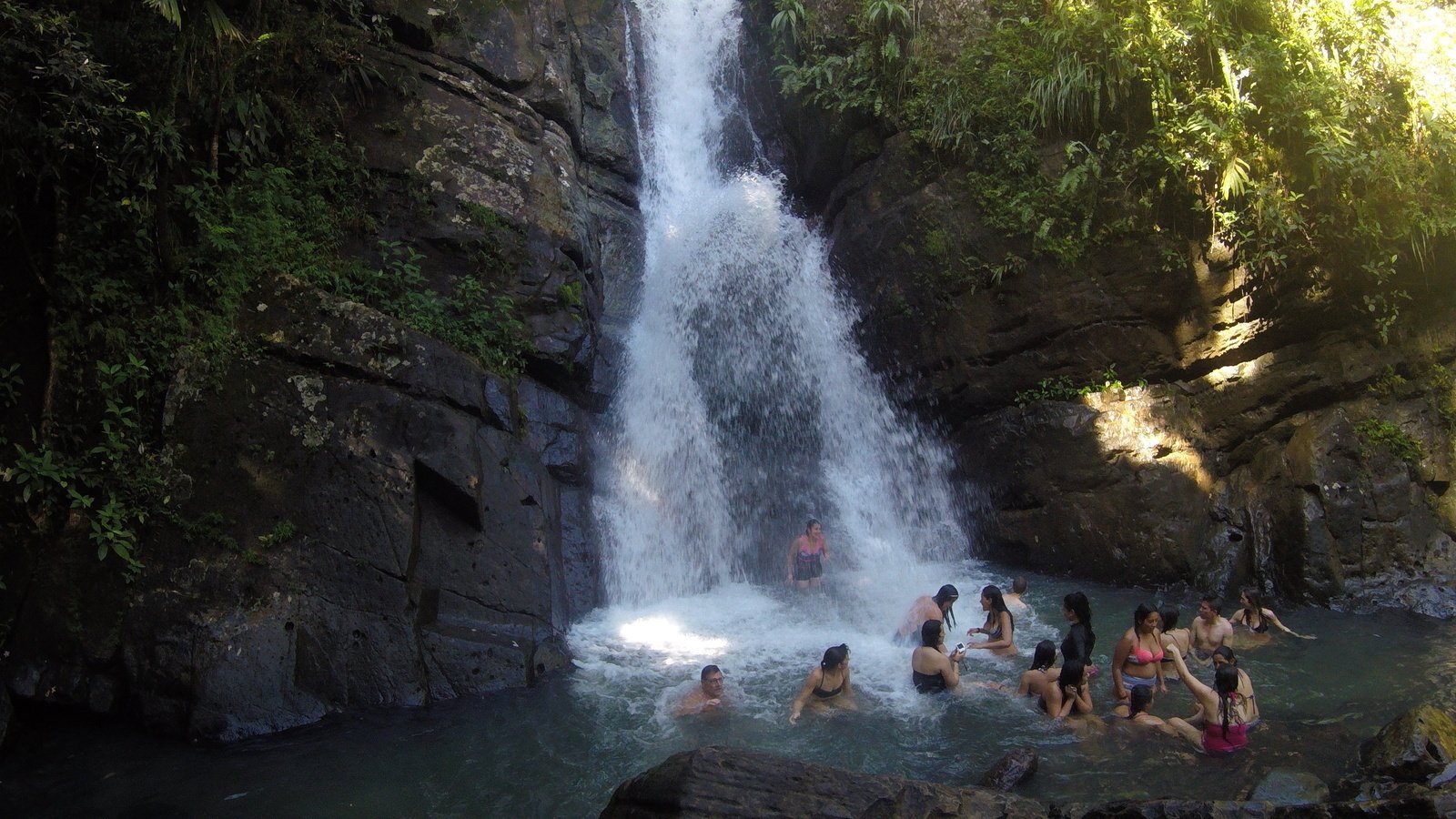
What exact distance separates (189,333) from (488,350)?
9.34 feet

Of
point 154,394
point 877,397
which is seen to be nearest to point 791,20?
point 877,397

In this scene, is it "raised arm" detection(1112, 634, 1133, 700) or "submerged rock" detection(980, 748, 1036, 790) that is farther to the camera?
"raised arm" detection(1112, 634, 1133, 700)

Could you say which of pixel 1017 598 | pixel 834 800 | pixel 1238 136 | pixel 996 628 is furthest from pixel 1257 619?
pixel 834 800

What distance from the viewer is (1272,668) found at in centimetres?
830

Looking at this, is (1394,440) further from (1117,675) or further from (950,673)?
(950,673)

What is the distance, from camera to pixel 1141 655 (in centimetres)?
759

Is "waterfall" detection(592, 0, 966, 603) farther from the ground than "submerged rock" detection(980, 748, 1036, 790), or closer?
farther from the ground

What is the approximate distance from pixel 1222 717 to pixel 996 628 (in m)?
2.58

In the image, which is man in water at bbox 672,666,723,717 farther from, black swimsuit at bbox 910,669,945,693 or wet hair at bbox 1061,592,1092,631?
wet hair at bbox 1061,592,1092,631

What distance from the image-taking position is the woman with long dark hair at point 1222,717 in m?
6.49

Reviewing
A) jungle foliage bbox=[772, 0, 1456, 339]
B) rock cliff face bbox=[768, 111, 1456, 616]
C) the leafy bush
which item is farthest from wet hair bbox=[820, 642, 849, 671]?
the leafy bush

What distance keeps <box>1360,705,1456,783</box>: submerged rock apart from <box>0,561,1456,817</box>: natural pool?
352 millimetres

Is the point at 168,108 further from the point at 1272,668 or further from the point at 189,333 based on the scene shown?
Result: the point at 1272,668

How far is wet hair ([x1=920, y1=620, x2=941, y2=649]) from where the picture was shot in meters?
8.00
